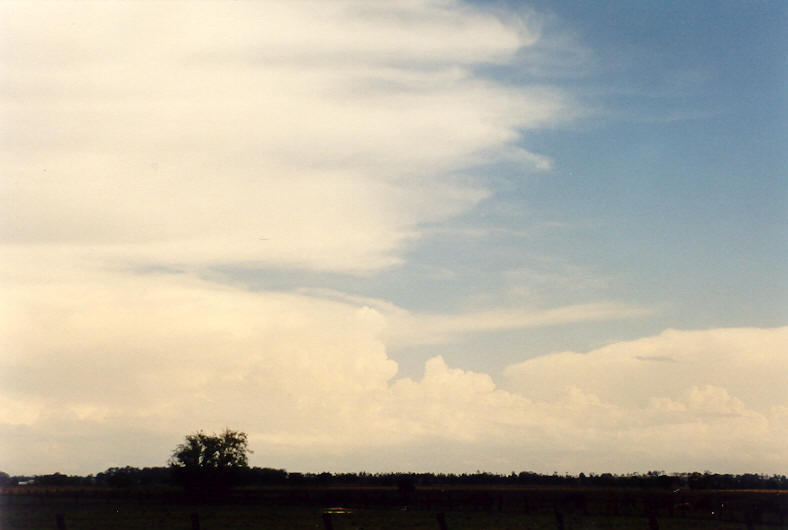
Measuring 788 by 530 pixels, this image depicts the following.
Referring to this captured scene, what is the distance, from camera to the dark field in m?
53.6

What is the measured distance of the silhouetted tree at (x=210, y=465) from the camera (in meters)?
97.4

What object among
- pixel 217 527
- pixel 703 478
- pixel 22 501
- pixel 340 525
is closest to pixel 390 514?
pixel 340 525

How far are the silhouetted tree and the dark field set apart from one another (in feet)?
15.3

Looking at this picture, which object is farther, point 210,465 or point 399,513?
point 210,465

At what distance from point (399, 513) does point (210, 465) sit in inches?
1436

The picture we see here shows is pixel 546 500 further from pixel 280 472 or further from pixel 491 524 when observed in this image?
pixel 280 472

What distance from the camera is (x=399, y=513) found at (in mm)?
69875

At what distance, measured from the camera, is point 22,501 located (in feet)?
291

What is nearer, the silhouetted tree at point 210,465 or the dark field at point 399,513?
the dark field at point 399,513

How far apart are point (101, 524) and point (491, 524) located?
2552 centimetres

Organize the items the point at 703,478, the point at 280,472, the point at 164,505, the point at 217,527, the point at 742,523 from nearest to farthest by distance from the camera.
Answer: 1. the point at 217,527
2. the point at 742,523
3. the point at 164,505
4. the point at 703,478
5. the point at 280,472

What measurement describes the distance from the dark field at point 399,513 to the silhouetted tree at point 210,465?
15.3 ft

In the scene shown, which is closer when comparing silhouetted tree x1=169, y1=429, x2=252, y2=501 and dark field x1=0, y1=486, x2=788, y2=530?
dark field x1=0, y1=486, x2=788, y2=530

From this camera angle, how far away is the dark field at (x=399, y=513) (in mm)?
53594
